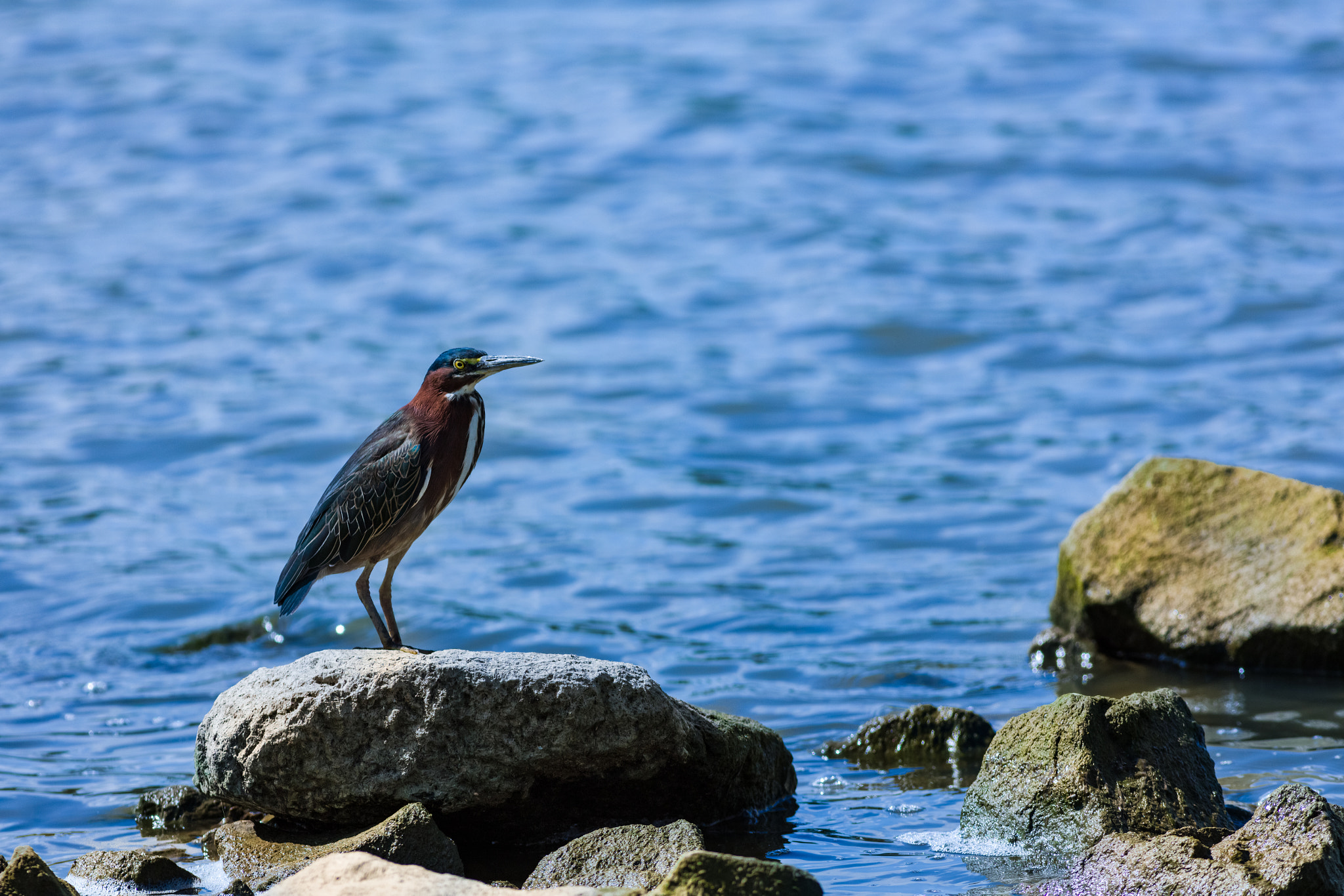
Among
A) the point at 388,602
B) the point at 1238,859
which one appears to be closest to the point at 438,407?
the point at 388,602

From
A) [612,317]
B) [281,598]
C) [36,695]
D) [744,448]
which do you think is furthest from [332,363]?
[281,598]

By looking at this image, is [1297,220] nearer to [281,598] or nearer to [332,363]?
[332,363]

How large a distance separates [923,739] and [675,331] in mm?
8357

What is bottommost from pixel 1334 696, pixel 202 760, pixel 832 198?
pixel 1334 696

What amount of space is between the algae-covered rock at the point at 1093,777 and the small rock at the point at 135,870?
9.72 feet

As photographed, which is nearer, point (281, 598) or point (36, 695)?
point (281, 598)

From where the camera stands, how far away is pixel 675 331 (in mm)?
14594

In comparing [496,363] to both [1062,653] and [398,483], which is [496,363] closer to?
[398,483]

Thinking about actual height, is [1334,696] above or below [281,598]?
below

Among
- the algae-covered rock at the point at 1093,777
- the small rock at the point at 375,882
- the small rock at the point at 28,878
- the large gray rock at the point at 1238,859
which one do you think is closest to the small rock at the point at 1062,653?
the algae-covered rock at the point at 1093,777

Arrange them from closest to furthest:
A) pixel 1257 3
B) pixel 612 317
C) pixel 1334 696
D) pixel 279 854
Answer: pixel 279 854 → pixel 1334 696 → pixel 612 317 → pixel 1257 3

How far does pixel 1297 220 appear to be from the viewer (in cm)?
1575

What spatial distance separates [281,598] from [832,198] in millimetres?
12174

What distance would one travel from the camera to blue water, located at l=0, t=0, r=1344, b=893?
8.44 metres
